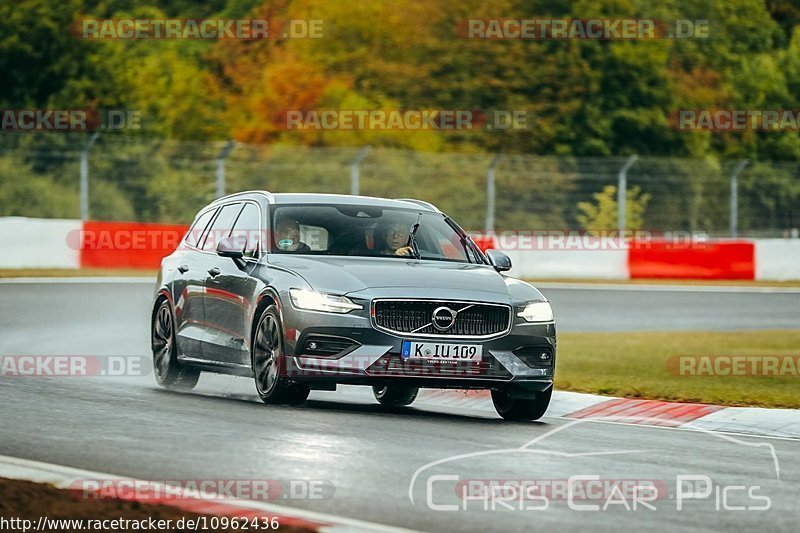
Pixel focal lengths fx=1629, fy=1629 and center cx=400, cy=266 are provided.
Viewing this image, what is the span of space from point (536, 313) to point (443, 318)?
2.50ft

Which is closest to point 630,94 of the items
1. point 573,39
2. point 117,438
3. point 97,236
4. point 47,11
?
point 573,39

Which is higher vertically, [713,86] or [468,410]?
[713,86]

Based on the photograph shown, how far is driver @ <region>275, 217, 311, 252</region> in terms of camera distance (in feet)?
39.3

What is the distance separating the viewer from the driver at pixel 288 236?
39.3 ft

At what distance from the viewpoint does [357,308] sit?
10922 mm

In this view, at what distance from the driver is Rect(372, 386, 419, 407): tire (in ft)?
5.11

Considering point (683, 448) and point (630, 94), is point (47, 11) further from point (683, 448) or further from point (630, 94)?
point (683, 448)

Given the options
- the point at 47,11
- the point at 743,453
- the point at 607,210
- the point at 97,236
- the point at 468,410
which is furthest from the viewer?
the point at 47,11

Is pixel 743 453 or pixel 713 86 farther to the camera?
pixel 713 86

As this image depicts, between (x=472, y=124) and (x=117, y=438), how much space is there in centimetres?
4470

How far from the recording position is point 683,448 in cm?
1009

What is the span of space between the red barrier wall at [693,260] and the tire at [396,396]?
2164cm

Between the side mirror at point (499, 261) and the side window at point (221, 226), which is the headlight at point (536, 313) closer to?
the side mirror at point (499, 261)

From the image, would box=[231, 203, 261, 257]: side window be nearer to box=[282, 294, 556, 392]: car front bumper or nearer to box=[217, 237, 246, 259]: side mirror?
box=[217, 237, 246, 259]: side mirror
